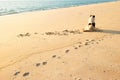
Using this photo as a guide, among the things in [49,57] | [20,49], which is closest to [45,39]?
[20,49]

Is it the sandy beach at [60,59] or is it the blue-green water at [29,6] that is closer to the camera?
the sandy beach at [60,59]

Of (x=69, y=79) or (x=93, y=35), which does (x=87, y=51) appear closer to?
(x=69, y=79)

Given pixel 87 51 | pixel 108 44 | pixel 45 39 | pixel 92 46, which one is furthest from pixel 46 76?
pixel 45 39

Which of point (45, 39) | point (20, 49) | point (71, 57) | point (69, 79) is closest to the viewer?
point (69, 79)

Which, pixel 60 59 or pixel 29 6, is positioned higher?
pixel 60 59

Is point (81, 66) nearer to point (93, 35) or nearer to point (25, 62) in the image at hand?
point (25, 62)

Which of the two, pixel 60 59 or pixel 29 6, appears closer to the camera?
pixel 60 59

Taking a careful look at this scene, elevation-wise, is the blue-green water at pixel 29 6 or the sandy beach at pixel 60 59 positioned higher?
the sandy beach at pixel 60 59

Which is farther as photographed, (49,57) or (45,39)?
(45,39)

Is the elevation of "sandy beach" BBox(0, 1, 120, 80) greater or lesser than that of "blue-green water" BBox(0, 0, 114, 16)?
greater

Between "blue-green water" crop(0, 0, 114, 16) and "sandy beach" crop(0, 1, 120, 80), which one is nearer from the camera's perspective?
"sandy beach" crop(0, 1, 120, 80)

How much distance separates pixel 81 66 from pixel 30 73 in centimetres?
117

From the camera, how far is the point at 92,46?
6.45 metres

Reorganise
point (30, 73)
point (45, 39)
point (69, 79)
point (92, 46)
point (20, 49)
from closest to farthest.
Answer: point (69, 79)
point (30, 73)
point (92, 46)
point (20, 49)
point (45, 39)
